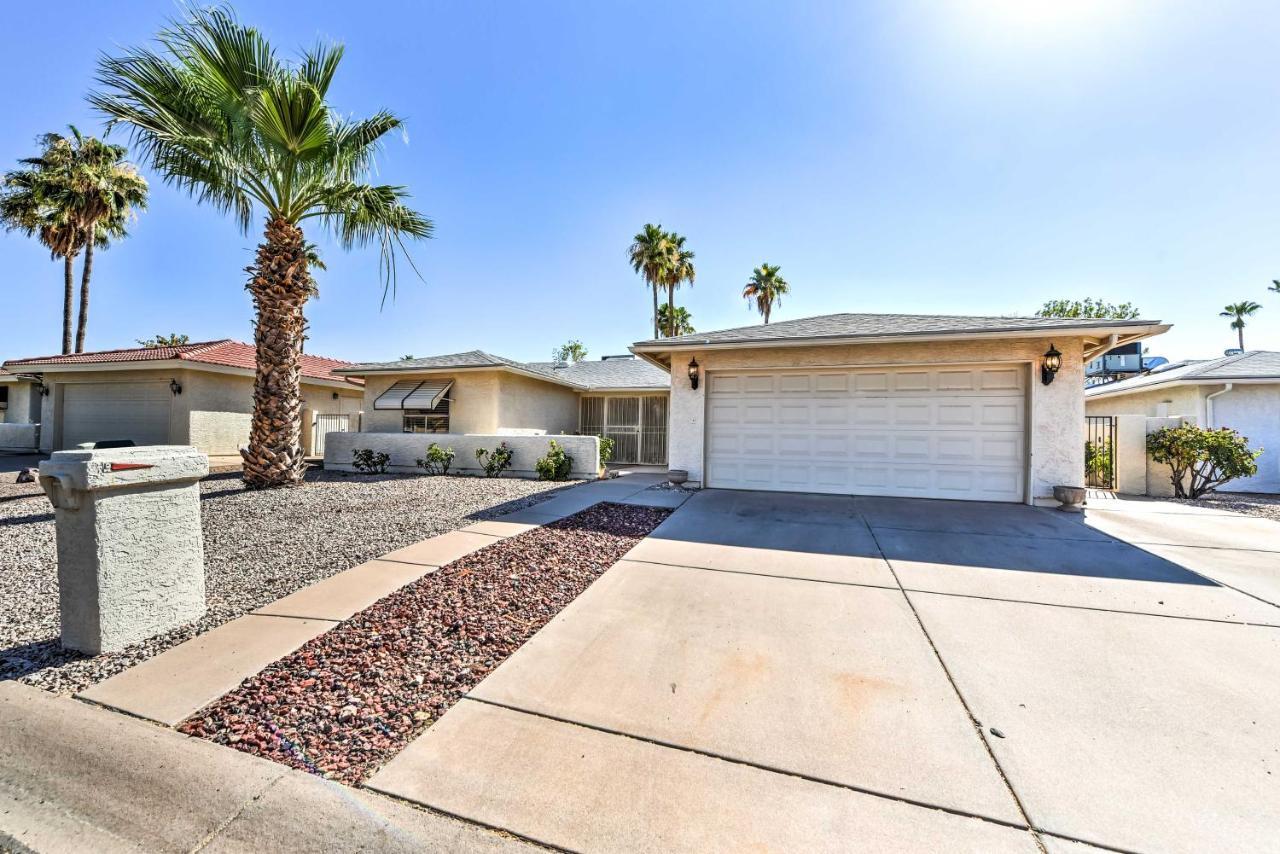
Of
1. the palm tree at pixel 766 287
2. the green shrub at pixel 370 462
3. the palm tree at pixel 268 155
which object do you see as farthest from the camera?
the palm tree at pixel 766 287

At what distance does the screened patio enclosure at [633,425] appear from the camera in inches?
658

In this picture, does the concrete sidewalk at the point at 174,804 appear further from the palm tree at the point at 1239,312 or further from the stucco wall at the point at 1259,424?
the palm tree at the point at 1239,312

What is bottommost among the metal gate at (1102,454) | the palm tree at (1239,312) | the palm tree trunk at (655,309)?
the metal gate at (1102,454)

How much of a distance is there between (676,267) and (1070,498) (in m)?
23.1

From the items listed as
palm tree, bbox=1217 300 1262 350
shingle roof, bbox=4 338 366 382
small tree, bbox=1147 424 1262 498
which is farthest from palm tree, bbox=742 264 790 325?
palm tree, bbox=1217 300 1262 350

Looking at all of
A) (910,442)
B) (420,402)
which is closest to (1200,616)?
(910,442)

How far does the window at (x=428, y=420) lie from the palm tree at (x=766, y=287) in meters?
22.8

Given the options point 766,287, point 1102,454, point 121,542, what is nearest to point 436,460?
point 121,542

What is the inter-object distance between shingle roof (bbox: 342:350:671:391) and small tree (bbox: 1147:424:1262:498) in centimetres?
Answer: 1131

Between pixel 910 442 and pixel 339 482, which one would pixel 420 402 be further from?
pixel 910 442

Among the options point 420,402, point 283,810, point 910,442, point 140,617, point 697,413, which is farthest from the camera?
point 420,402

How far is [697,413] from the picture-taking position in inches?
396

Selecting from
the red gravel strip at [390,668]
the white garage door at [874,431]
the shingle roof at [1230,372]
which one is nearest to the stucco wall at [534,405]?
the white garage door at [874,431]

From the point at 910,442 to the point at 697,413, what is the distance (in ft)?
13.5
